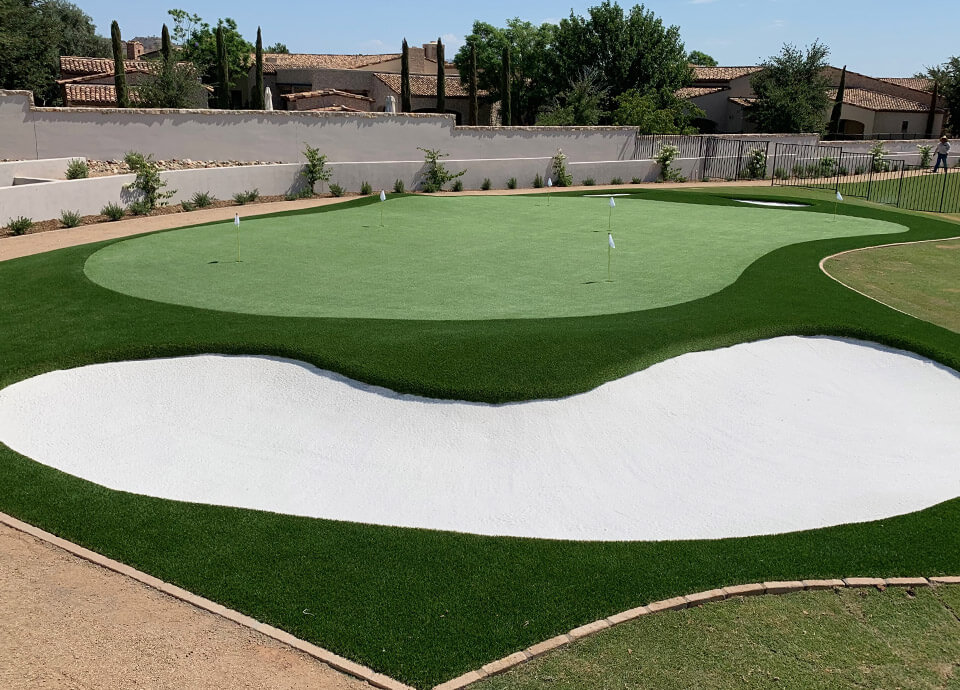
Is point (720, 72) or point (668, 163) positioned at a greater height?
point (720, 72)

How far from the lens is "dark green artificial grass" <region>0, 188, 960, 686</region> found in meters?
5.94

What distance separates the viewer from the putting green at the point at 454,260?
13.5m

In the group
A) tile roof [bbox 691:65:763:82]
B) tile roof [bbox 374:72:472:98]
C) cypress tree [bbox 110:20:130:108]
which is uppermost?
tile roof [bbox 691:65:763:82]

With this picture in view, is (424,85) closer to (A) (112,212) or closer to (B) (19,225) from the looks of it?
(A) (112,212)

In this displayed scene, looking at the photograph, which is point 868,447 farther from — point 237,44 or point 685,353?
point 237,44

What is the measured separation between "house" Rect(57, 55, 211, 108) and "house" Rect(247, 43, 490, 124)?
36.3 ft

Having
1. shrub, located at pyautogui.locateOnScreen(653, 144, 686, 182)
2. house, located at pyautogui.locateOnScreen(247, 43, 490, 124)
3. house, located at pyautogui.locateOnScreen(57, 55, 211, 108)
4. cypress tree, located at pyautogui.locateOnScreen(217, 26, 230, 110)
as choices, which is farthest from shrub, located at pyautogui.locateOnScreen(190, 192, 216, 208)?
house, located at pyautogui.locateOnScreen(247, 43, 490, 124)

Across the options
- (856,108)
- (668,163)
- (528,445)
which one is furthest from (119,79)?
(856,108)

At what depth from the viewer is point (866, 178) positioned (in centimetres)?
4531

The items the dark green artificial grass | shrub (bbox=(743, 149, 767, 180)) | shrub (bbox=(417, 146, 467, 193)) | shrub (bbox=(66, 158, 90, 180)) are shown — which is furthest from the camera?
shrub (bbox=(743, 149, 767, 180))

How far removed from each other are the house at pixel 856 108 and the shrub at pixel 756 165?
25.7 metres

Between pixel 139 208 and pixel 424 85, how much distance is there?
46.1 metres

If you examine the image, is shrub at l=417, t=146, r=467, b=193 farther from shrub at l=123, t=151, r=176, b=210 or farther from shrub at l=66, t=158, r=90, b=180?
shrub at l=66, t=158, r=90, b=180

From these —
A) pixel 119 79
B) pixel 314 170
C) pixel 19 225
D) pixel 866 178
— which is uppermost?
pixel 119 79
